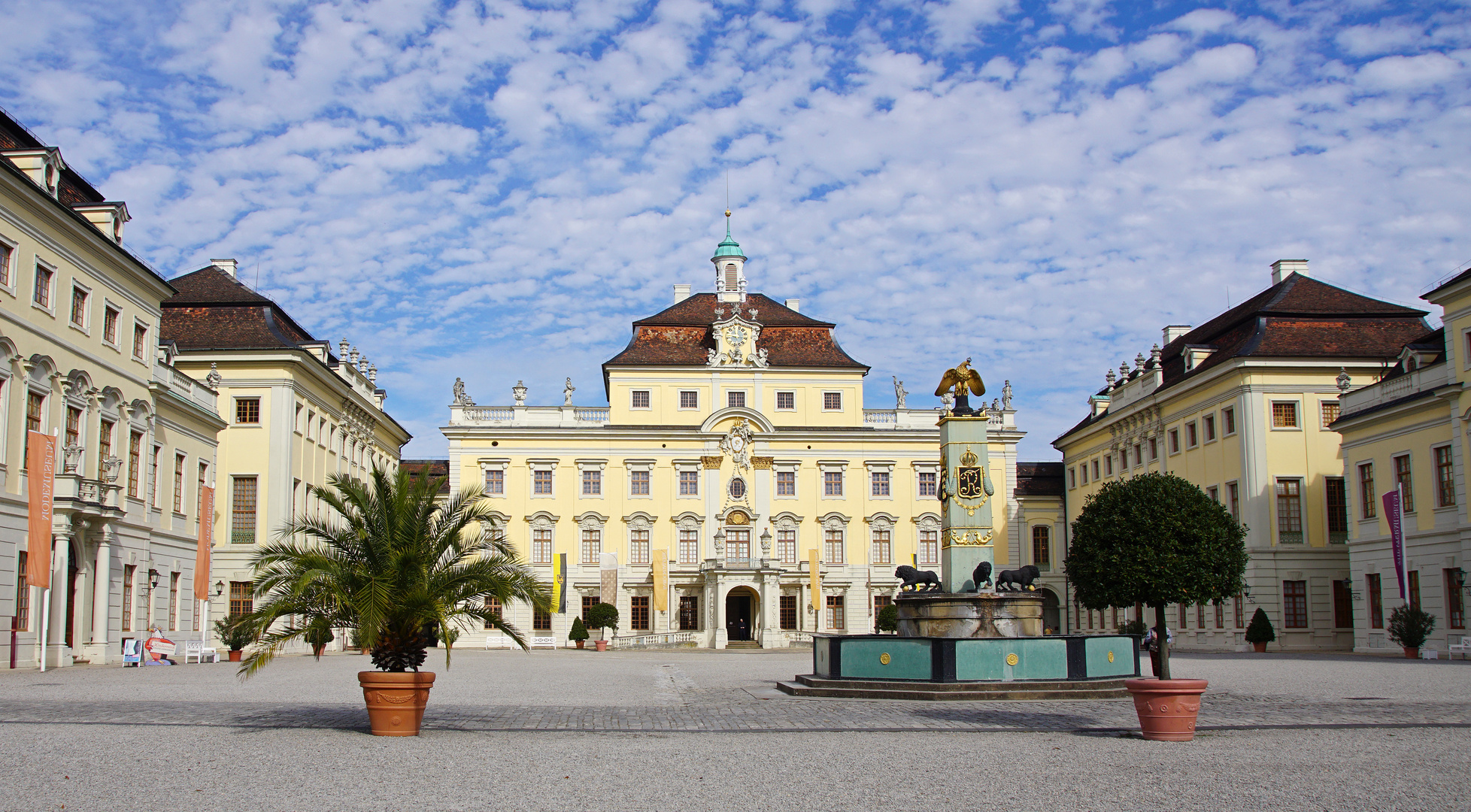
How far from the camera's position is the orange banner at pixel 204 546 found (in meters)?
37.6

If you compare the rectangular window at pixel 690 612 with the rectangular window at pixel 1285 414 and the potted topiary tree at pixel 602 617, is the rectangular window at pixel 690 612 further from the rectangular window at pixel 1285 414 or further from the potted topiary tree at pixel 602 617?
the rectangular window at pixel 1285 414

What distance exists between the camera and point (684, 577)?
59.8 meters

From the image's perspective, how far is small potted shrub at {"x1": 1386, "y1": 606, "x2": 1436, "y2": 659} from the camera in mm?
34469

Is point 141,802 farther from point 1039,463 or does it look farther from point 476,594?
point 1039,463

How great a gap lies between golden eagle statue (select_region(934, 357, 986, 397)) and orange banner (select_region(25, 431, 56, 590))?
19948 mm

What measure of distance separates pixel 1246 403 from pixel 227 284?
38.5m

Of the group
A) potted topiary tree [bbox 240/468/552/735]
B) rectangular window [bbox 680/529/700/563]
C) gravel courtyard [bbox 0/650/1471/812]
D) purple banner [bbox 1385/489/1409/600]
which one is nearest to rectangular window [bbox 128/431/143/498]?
gravel courtyard [bbox 0/650/1471/812]

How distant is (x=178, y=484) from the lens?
130ft

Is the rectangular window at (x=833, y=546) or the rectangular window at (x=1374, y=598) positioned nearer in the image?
the rectangular window at (x=1374, y=598)

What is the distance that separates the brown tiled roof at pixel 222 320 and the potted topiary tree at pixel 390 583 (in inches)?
1339

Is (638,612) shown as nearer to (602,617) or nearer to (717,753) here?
(602,617)

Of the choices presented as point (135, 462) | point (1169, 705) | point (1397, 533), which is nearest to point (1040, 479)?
point (1397, 533)

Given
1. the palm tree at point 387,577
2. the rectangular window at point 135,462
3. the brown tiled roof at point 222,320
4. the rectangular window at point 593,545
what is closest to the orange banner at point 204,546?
the rectangular window at point 135,462

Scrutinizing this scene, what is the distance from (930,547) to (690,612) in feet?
39.9
